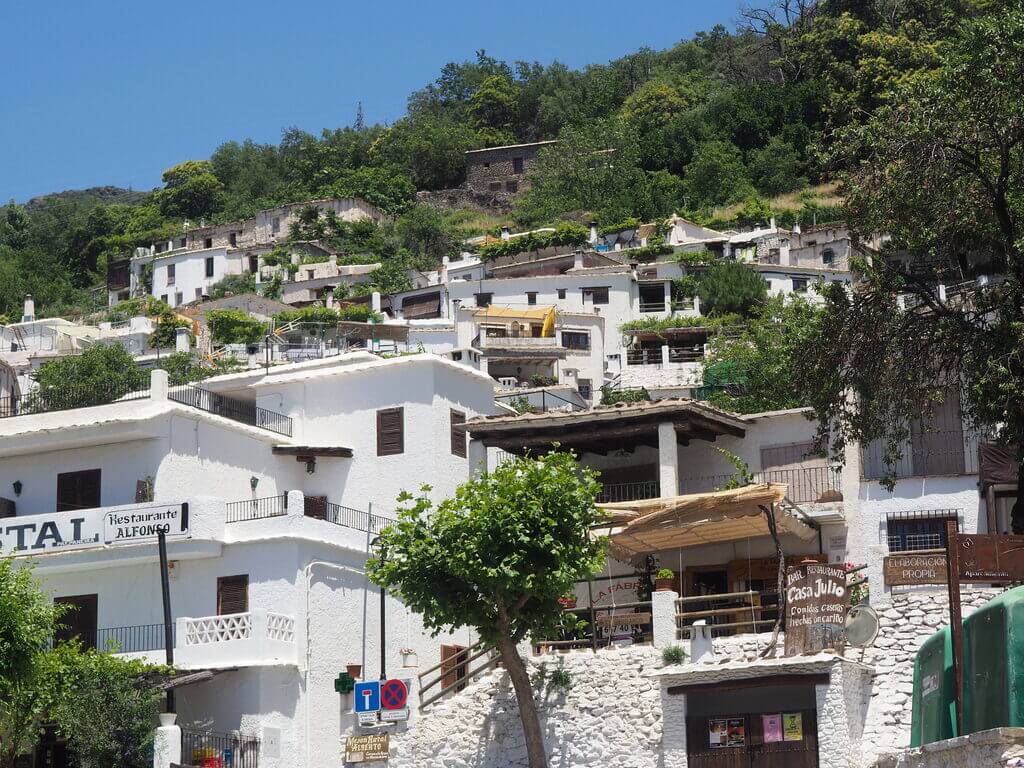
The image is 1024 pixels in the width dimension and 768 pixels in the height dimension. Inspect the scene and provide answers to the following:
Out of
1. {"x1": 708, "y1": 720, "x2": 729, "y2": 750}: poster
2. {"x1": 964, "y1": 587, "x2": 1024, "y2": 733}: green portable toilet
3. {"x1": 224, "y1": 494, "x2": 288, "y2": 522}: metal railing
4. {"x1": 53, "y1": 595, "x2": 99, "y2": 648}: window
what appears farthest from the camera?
{"x1": 224, "y1": 494, "x2": 288, "y2": 522}: metal railing

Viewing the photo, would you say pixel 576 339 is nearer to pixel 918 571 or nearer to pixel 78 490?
pixel 78 490

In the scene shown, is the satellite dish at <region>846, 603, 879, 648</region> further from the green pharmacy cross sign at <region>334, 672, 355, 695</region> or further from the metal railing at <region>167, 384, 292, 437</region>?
the metal railing at <region>167, 384, 292, 437</region>

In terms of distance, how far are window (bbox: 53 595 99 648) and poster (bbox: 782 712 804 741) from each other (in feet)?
51.5

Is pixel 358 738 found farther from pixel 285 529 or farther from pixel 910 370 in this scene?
pixel 910 370

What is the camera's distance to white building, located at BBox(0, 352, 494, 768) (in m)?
31.0

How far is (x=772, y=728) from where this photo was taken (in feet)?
83.7

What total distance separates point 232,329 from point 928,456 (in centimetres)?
5214

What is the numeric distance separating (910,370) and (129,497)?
58.9ft

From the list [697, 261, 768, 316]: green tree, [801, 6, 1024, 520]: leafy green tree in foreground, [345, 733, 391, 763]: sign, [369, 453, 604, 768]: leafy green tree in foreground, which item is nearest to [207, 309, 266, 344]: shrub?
[697, 261, 768, 316]: green tree

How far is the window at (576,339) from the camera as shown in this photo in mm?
74375

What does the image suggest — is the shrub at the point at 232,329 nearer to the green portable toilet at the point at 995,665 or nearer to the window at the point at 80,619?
the window at the point at 80,619

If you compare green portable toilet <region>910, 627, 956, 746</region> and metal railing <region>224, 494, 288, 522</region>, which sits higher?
metal railing <region>224, 494, 288, 522</region>

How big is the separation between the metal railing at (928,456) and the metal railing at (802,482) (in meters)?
0.81

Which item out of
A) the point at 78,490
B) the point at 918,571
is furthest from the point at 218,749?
the point at 918,571
